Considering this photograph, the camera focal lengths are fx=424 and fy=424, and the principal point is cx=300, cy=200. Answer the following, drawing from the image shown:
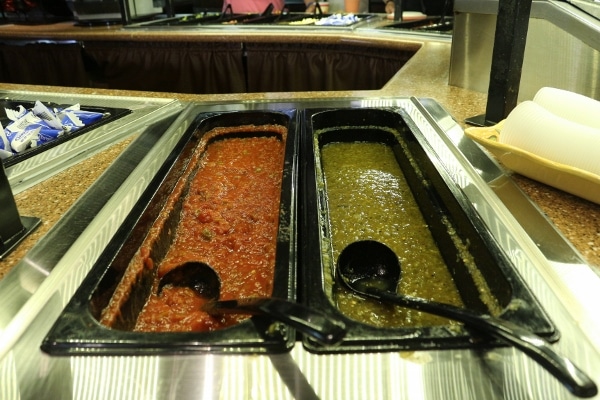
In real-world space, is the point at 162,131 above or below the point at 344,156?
above

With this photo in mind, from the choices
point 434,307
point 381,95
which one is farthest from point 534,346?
point 381,95

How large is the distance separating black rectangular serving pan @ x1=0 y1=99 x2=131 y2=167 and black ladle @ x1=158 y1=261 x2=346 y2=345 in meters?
0.74

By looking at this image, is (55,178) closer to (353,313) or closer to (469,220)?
(353,313)

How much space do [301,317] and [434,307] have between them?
22 centimetres

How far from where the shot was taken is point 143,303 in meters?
0.90

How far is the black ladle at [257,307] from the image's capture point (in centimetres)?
55

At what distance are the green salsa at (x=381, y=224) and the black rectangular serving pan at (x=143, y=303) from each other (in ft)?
0.49

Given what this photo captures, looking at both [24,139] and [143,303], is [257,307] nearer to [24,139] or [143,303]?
[143,303]

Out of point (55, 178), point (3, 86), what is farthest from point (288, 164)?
point (3, 86)

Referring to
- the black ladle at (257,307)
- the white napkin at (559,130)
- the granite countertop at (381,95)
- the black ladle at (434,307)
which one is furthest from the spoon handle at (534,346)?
the white napkin at (559,130)

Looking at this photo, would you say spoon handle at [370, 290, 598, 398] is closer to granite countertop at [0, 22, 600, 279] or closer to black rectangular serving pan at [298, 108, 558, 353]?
black rectangular serving pan at [298, 108, 558, 353]

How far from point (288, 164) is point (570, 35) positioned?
1.14 metres

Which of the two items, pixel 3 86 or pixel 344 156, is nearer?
pixel 344 156

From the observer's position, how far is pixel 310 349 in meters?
0.64
